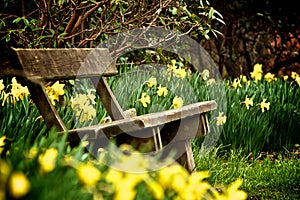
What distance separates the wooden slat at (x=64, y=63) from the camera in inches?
112

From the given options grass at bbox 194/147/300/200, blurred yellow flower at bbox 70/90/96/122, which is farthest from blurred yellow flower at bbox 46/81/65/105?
grass at bbox 194/147/300/200

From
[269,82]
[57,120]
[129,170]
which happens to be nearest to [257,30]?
[269,82]

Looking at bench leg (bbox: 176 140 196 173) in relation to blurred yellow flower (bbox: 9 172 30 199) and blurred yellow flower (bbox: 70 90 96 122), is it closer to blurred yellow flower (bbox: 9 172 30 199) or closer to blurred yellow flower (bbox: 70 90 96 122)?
blurred yellow flower (bbox: 70 90 96 122)

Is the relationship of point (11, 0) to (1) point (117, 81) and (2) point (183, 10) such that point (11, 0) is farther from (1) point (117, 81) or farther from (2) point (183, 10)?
(2) point (183, 10)

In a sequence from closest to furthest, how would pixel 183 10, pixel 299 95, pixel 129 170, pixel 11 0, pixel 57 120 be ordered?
pixel 129 170 → pixel 57 120 → pixel 183 10 → pixel 11 0 → pixel 299 95

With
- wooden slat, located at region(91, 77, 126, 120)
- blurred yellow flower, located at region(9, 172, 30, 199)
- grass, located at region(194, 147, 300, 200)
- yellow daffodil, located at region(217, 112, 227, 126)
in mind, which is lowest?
grass, located at region(194, 147, 300, 200)

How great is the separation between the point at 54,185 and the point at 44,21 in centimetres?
326

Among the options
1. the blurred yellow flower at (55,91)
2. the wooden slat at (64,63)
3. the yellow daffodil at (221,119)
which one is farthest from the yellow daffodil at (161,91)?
the blurred yellow flower at (55,91)

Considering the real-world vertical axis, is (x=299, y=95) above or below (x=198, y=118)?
below

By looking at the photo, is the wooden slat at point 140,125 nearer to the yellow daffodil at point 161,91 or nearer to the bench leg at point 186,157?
the bench leg at point 186,157

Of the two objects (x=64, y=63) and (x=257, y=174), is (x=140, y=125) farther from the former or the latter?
(x=257, y=174)

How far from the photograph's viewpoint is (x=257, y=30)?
9.05m

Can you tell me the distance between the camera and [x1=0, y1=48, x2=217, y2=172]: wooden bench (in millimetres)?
2594

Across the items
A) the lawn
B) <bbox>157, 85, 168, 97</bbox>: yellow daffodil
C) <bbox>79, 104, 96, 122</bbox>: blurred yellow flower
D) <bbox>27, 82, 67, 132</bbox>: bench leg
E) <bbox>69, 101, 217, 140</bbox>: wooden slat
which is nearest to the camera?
the lawn
